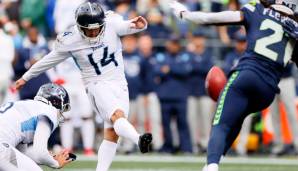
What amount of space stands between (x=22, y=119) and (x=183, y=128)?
7.19 metres

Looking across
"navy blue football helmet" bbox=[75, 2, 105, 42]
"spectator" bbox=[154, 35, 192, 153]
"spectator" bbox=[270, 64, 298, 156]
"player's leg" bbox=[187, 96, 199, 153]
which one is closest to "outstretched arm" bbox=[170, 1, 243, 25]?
"navy blue football helmet" bbox=[75, 2, 105, 42]

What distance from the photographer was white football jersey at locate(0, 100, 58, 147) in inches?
271

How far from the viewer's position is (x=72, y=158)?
7098 millimetres

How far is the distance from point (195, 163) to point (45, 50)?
3.31 m

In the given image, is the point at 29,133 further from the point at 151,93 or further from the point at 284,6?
the point at 151,93

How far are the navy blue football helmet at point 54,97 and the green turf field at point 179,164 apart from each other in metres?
3.03

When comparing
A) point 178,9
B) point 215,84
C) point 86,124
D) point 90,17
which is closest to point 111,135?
point 90,17

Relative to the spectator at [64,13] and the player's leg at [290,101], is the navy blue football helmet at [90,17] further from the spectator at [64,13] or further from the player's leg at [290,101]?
the spectator at [64,13]

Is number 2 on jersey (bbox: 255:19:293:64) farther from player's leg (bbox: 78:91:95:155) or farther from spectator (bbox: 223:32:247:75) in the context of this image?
spectator (bbox: 223:32:247:75)

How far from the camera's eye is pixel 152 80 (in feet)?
46.3

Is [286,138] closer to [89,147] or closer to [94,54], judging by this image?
[89,147]

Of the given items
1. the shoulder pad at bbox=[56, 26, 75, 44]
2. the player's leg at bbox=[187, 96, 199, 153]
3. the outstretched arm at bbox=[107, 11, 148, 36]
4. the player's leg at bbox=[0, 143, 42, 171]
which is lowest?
the player's leg at bbox=[187, 96, 199, 153]

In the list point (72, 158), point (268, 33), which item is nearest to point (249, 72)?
point (268, 33)

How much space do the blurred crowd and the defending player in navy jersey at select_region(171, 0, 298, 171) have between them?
18.3ft
